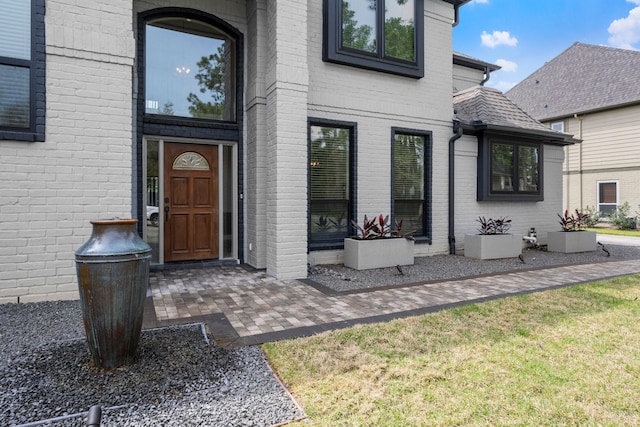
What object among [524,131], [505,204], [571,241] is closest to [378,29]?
[524,131]

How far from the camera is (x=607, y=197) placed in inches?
638

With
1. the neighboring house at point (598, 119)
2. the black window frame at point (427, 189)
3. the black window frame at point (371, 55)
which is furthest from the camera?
the neighboring house at point (598, 119)

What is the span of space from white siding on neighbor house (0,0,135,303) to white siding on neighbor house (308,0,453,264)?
3150mm

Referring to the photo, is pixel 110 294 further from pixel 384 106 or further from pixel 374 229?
pixel 384 106

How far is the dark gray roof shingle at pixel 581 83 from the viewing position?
15.6 m

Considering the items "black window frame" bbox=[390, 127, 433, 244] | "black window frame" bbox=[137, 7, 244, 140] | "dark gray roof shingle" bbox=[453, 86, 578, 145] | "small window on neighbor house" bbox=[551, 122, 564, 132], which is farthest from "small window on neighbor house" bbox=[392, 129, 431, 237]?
"small window on neighbor house" bbox=[551, 122, 564, 132]

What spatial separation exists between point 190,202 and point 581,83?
1938 cm

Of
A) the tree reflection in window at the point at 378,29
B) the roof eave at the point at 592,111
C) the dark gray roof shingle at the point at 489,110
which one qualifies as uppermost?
the roof eave at the point at 592,111

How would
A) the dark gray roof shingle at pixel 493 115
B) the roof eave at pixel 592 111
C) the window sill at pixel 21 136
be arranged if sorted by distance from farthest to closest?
the roof eave at pixel 592 111
the dark gray roof shingle at pixel 493 115
the window sill at pixel 21 136

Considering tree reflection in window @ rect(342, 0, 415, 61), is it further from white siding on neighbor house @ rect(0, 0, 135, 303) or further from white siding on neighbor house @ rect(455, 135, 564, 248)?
white siding on neighbor house @ rect(0, 0, 135, 303)

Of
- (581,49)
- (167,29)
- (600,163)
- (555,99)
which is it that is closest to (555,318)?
(167,29)

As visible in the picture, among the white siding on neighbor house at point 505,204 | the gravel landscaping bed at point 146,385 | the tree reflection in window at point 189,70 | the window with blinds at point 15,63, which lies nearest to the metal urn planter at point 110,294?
the gravel landscaping bed at point 146,385

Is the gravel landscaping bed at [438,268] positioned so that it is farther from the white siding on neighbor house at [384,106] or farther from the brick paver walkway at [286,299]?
the white siding on neighbor house at [384,106]

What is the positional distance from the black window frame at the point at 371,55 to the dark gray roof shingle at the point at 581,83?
12.6m
